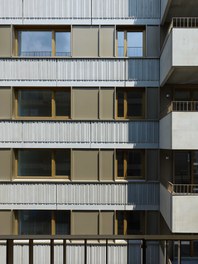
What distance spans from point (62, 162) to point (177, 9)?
20.3 feet

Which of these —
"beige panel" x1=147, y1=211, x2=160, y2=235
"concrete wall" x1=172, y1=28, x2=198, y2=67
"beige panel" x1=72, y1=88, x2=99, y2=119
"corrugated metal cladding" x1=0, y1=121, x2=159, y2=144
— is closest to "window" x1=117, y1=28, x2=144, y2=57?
"beige panel" x1=72, y1=88, x2=99, y2=119

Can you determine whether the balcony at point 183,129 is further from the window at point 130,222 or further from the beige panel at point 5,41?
the beige panel at point 5,41

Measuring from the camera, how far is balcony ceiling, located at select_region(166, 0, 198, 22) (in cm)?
786

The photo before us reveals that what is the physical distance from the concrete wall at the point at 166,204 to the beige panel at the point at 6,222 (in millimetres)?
5057

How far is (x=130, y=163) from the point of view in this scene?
935 cm

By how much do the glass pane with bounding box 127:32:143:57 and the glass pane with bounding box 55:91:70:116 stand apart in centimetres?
264

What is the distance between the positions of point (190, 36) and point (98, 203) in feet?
19.4

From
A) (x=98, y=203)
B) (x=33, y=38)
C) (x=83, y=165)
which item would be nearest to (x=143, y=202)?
(x=98, y=203)

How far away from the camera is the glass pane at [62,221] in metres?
9.27

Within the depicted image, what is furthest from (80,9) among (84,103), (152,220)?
(152,220)

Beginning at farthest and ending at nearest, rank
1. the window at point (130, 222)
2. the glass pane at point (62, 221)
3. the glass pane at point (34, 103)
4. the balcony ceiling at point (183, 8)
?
1. the glass pane at point (34, 103)
2. the glass pane at point (62, 221)
3. the window at point (130, 222)
4. the balcony ceiling at point (183, 8)

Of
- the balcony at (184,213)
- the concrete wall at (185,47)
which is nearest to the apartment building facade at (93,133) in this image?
the concrete wall at (185,47)

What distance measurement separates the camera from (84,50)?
30.3ft

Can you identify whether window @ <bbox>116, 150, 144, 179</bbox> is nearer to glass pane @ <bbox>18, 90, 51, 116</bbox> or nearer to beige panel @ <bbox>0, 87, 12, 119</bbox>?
glass pane @ <bbox>18, 90, 51, 116</bbox>
